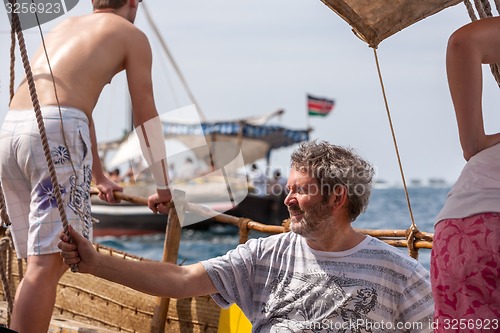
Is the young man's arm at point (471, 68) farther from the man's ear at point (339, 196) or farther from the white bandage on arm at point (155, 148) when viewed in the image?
the white bandage on arm at point (155, 148)

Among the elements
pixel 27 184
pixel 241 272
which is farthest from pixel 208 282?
pixel 27 184

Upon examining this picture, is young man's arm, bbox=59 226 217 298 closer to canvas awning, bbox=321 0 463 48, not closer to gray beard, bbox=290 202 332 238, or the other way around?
gray beard, bbox=290 202 332 238

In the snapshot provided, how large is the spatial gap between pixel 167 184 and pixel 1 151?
0.69 meters

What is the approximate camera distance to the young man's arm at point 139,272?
2297 mm

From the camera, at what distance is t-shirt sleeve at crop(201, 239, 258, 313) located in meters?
2.58

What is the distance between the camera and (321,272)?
2553 mm

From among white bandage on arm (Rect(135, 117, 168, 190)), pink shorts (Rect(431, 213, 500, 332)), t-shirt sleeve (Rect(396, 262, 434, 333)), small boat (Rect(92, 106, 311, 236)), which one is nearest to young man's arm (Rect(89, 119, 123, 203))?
white bandage on arm (Rect(135, 117, 168, 190))

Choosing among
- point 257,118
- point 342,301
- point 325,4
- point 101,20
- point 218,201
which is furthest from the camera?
point 257,118

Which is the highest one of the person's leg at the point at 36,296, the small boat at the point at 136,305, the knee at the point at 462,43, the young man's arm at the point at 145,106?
the knee at the point at 462,43

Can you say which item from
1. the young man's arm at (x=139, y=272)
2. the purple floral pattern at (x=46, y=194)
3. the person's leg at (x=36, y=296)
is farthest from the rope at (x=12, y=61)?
the young man's arm at (x=139, y=272)

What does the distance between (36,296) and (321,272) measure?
0.91 metres

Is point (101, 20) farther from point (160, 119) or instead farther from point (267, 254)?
point (267, 254)

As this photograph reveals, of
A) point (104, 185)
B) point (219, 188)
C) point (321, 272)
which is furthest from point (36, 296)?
point (219, 188)

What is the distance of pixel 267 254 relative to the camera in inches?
104
